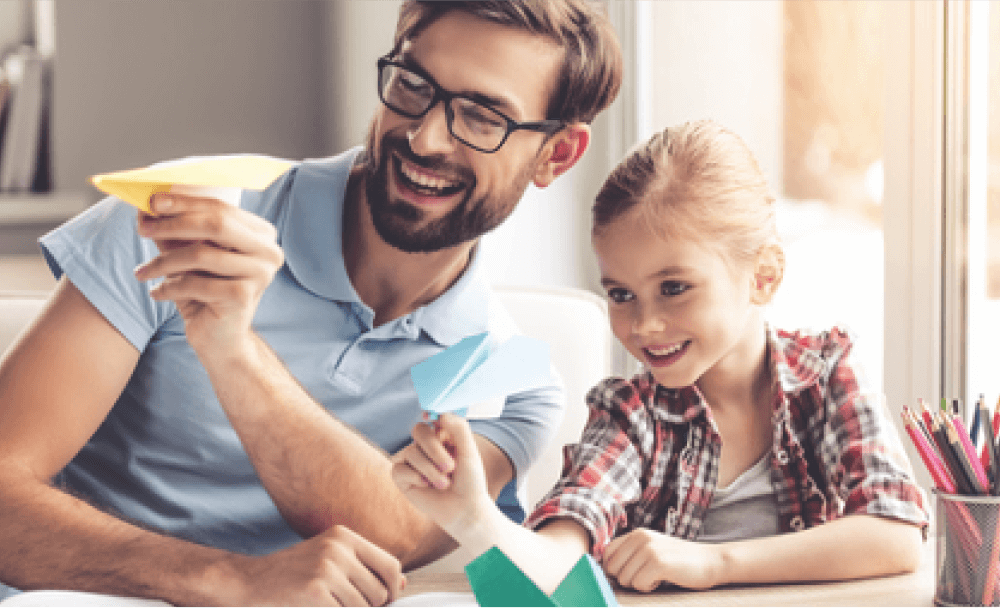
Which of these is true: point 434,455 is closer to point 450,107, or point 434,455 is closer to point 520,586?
point 520,586

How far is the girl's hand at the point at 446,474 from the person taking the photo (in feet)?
2.46

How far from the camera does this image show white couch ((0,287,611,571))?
4.75 ft

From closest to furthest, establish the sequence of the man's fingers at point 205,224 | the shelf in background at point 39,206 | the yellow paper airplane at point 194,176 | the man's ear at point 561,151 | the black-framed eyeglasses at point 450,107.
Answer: the yellow paper airplane at point 194,176 → the man's fingers at point 205,224 → the black-framed eyeglasses at point 450,107 → the man's ear at point 561,151 → the shelf in background at point 39,206

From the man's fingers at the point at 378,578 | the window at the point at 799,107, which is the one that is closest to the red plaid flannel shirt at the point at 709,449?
the man's fingers at the point at 378,578

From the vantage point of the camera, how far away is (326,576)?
81cm

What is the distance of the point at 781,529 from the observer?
1.02m

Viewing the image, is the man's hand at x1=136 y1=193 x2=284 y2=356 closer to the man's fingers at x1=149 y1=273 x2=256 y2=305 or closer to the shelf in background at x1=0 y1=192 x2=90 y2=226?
the man's fingers at x1=149 y1=273 x2=256 y2=305

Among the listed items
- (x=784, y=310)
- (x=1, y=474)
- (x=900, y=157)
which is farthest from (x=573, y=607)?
(x=784, y=310)

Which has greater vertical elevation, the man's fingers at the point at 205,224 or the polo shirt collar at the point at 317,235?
the man's fingers at the point at 205,224

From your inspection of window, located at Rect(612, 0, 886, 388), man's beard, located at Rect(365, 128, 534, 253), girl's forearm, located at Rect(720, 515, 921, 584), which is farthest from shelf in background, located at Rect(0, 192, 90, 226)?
girl's forearm, located at Rect(720, 515, 921, 584)

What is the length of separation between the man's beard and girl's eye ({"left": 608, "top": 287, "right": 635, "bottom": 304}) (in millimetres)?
282

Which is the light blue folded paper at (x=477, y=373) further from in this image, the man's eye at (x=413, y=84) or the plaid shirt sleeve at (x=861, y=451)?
the man's eye at (x=413, y=84)

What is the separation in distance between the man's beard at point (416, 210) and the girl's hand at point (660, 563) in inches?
19.6

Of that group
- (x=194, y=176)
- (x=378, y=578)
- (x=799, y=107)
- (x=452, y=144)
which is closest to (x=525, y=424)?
(x=452, y=144)
